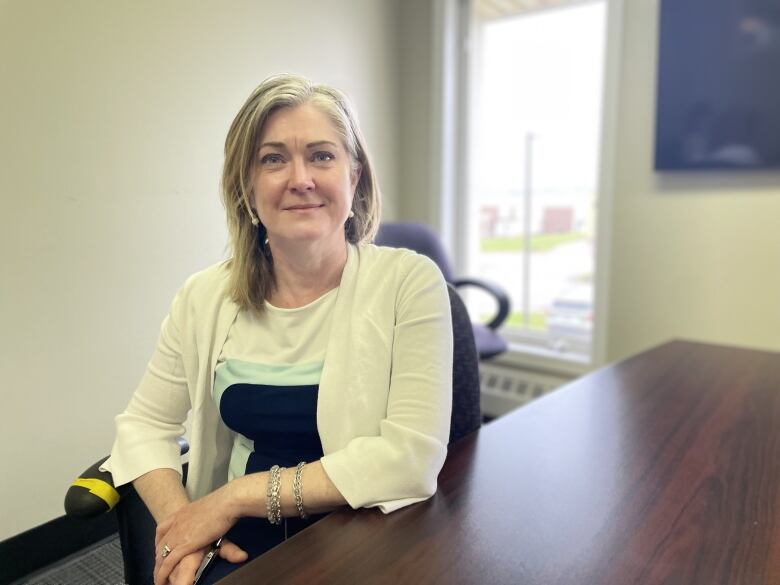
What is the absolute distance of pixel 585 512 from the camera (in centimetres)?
79

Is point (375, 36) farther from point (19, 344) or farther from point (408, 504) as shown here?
point (408, 504)

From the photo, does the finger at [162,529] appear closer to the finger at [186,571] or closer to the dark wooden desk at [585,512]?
the finger at [186,571]

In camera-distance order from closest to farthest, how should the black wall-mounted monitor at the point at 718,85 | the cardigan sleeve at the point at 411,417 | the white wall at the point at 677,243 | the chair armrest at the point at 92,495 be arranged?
the cardigan sleeve at the point at 411,417, the chair armrest at the point at 92,495, the black wall-mounted monitor at the point at 718,85, the white wall at the point at 677,243

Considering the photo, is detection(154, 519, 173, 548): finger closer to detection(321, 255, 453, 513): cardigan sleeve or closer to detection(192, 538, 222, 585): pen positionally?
detection(192, 538, 222, 585): pen

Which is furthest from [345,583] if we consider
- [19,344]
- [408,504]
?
[19,344]

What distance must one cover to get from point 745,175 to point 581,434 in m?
1.65

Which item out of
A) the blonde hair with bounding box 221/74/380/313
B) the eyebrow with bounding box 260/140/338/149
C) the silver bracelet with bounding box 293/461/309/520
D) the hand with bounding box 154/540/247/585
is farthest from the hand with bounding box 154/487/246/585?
the eyebrow with bounding box 260/140/338/149

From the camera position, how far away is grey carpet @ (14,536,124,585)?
169cm

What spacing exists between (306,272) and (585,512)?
0.62 meters

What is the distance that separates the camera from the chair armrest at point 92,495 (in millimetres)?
938

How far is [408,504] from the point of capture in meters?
0.82

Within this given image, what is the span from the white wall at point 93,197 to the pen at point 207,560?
115 centimetres

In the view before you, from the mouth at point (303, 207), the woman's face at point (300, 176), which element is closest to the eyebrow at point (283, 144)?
the woman's face at point (300, 176)

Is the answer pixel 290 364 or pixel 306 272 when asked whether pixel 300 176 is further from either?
pixel 290 364
